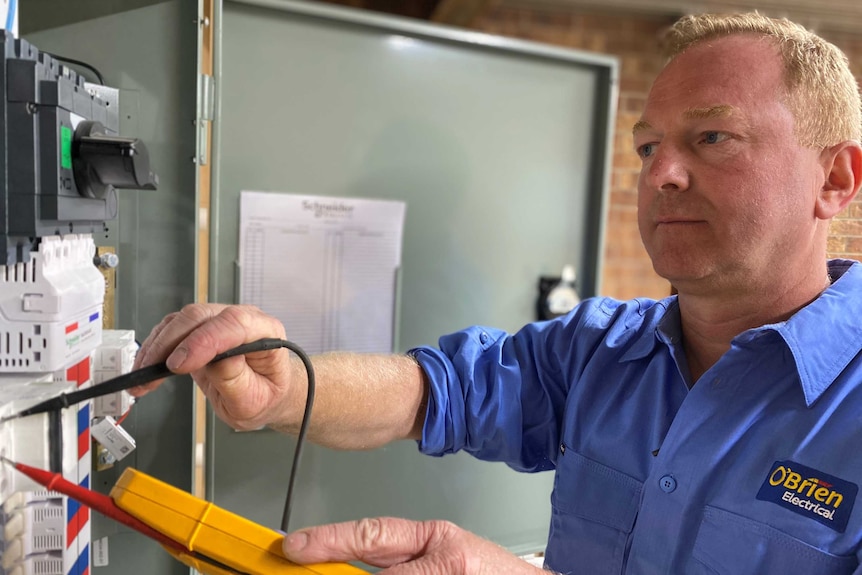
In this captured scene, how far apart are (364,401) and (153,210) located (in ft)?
1.51

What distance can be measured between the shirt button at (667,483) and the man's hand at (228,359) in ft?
1.65

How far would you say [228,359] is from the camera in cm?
66

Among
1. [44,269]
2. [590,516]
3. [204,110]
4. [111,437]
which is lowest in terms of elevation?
[590,516]

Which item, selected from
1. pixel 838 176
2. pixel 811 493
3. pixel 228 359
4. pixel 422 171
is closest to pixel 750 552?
pixel 811 493

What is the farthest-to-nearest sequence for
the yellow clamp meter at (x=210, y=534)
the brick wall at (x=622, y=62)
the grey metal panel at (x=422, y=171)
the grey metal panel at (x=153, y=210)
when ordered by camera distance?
1. the brick wall at (x=622, y=62)
2. the grey metal panel at (x=422, y=171)
3. the grey metal panel at (x=153, y=210)
4. the yellow clamp meter at (x=210, y=534)

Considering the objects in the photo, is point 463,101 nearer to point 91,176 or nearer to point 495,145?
point 495,145

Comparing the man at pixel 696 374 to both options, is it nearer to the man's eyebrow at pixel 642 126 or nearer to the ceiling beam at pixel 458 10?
the man's eyebrow at pixel 642 126

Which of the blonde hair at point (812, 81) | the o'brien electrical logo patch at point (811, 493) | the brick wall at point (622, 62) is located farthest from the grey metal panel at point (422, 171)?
the brick wall at point (622, 62)

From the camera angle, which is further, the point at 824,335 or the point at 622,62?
the point at 622,62

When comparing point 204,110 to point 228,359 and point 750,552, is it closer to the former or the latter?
point 228,359

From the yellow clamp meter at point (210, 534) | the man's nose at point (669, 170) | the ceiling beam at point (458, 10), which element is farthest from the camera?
the ceiling beam at point (458, 10)

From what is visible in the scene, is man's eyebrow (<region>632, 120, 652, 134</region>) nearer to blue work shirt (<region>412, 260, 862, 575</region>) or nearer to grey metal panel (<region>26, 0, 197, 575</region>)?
blue work shirt (<region>412, 260, 862, 575</region>)

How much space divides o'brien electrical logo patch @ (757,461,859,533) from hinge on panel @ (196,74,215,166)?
0.94 meters

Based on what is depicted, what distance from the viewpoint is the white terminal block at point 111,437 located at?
2.42ft
